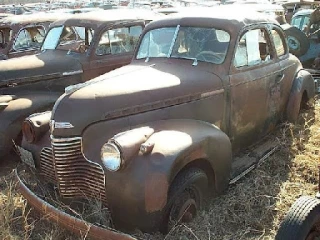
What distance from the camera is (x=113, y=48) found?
7035 millimetres

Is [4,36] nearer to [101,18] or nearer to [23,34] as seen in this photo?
[23,34]

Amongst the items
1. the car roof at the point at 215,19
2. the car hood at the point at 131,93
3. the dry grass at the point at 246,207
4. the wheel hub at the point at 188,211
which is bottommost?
the dry grass at the point at 246,207

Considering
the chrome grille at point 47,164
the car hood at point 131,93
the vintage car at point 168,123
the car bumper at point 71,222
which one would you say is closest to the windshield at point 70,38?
the vintage car at point 168,123

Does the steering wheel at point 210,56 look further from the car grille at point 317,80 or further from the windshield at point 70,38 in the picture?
the car grille at point 317,80

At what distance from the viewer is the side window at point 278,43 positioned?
561 cm

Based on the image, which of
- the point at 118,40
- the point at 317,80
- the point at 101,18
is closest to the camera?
the point at 101,18

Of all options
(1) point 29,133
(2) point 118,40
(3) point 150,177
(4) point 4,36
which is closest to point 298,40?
(2) point 118,40

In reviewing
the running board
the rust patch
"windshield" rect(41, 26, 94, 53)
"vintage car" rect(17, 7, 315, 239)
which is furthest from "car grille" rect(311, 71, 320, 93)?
the rust patch

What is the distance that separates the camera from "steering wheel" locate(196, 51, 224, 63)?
185 inches

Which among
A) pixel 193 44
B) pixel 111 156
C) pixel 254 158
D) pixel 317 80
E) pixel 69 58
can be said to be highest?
pixel 193 44

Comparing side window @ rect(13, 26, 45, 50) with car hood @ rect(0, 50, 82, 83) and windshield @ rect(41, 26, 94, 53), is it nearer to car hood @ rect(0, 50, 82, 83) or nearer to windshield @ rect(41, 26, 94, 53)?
windshield @ rect(41, 26, 94, 53)

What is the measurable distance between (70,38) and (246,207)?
168 inches

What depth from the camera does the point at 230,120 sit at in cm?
472

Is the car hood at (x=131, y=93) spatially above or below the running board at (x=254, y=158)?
above
